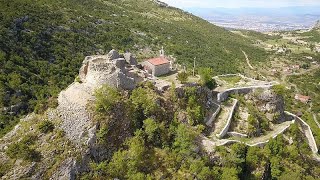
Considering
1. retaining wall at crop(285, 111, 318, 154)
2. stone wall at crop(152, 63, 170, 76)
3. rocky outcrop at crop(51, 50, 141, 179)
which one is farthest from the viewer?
retaining wall at crop(285, 111, 318, 154)

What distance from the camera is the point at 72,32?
91.7 meters

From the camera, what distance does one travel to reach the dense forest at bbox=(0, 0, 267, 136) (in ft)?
213

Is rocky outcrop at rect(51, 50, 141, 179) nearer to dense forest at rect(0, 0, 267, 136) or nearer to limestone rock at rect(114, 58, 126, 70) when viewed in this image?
limestone rock at rect(114, 58, 126, 70)

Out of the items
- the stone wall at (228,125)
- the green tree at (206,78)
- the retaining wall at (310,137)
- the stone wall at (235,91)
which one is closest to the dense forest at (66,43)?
the stone wall at (228,125)

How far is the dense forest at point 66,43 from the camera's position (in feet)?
213

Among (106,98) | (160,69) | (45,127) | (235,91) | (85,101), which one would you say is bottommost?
(235,91)

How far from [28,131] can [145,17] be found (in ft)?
374

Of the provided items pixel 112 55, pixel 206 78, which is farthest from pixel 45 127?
pixel 206 78

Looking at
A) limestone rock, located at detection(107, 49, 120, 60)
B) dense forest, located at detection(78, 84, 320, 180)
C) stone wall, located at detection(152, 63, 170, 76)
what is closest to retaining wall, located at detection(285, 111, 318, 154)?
dense forest, located at detection(78, 84, 320, 180)

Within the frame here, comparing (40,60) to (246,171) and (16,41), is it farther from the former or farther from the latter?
(246,171)

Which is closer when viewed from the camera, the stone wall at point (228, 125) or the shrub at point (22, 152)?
the shrub at point (22, 152)

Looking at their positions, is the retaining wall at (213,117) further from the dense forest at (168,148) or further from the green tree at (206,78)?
the green tree at (206,78)

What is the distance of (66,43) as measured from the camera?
85750 millimetres

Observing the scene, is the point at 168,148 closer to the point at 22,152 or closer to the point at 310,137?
the point at 22,152
